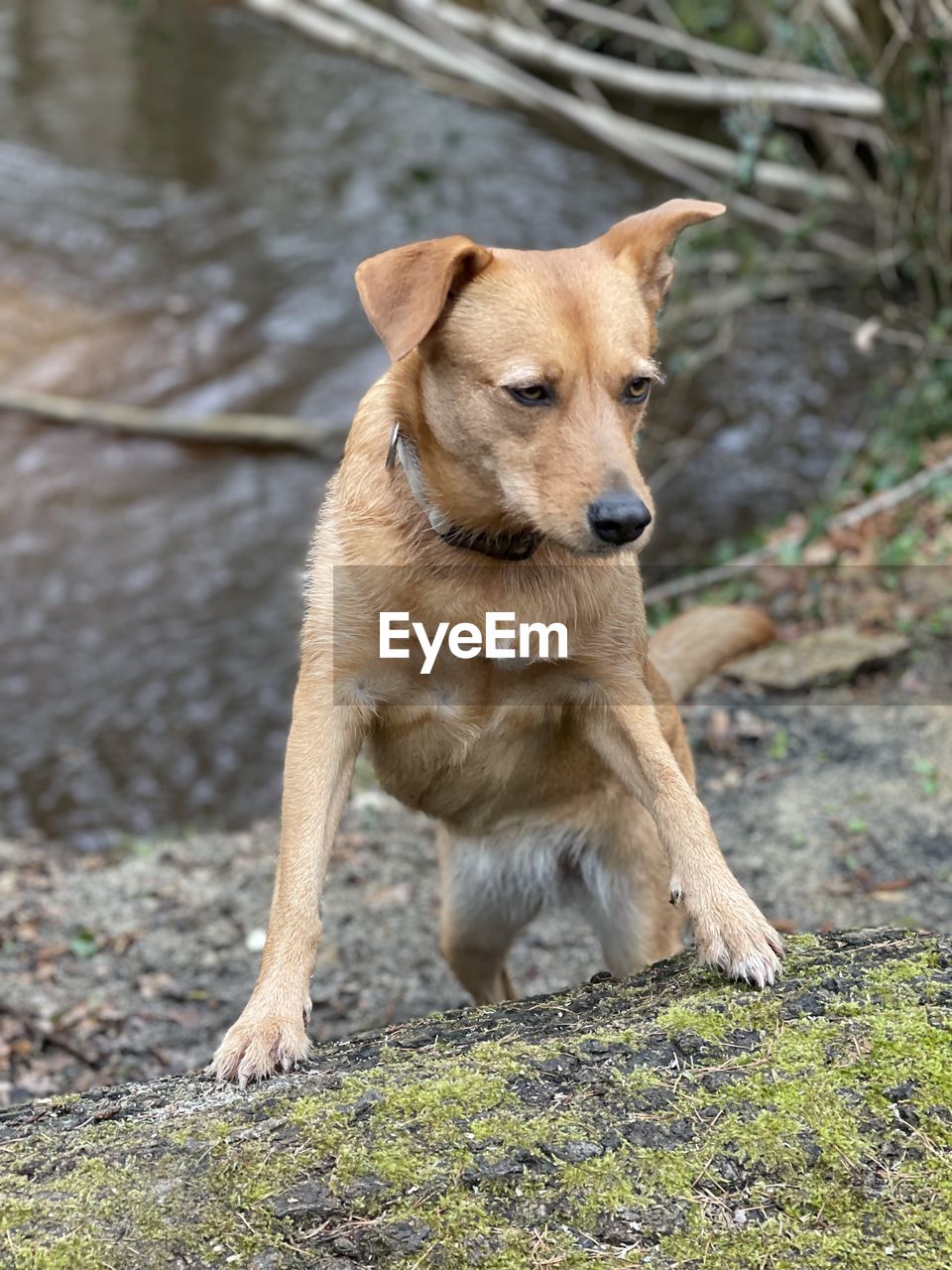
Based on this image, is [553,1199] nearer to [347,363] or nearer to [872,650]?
[872,650]

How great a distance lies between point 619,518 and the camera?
8.93ft

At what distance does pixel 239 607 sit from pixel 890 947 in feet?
20.4

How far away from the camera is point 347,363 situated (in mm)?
10898

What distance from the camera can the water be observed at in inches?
295

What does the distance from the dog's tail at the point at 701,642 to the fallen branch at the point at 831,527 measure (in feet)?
8.11

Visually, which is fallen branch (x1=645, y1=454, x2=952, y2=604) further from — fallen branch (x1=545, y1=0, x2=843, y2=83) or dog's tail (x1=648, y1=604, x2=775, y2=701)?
fallen branch (x1=545, y1=0, x2=843, y2=83)

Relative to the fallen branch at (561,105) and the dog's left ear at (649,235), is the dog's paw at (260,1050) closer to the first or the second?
the dog's left ear at (649,235)

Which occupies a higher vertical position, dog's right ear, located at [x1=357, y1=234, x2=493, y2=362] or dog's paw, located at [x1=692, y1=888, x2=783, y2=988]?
dog's right ear, located at [x1=357, y1=234, x2=493, y2=362]

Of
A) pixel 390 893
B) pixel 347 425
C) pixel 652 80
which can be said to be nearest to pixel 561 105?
pixel 652 80

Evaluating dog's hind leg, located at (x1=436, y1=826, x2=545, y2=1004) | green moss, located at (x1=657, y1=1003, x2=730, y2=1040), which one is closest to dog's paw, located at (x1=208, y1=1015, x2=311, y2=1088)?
green moss, located at (x1=657, y1=1003, x2=730, y2=1040)

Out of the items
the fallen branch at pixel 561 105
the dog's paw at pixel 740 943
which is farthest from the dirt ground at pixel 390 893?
the fallen branch at pixel 561 105

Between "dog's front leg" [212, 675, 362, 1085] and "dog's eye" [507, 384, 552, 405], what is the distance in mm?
797

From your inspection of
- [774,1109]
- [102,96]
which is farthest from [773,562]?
[102,96]

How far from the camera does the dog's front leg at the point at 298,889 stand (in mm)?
2643
